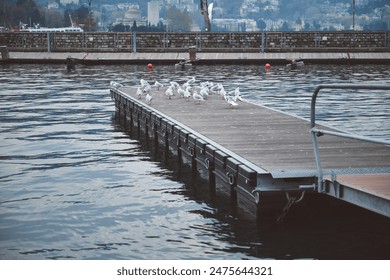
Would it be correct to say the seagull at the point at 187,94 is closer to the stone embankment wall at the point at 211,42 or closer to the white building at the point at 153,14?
the stone embankment wall at the point at 211,42

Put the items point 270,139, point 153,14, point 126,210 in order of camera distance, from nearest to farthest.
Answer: point 126,210 < point 270,139 < point 153,14

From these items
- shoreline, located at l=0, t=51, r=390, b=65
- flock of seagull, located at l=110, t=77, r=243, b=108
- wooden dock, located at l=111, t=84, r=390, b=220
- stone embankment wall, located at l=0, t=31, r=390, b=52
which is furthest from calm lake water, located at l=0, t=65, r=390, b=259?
stone embankment wall, located at l=0, t=31, r=390, b=52

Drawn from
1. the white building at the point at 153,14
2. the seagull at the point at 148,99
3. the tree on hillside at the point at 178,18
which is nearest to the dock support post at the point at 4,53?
the seagull at the point at 148,99

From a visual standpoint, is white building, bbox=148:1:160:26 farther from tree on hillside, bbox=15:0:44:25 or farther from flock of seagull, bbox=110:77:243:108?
flock of seagull, bbox=110:77:243:108

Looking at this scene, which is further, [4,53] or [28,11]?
[28,11]

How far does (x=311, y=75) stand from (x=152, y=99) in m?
23.8

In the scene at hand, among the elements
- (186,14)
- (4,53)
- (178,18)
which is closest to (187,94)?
(4,53)

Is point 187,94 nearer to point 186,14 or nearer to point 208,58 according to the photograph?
point 208,58

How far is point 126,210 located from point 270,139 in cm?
351

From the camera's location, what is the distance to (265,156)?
14844 mm

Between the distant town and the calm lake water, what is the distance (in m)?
64.1

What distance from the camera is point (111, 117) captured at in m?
29.6

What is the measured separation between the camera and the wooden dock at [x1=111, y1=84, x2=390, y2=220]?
12500mm

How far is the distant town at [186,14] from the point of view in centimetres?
10594
